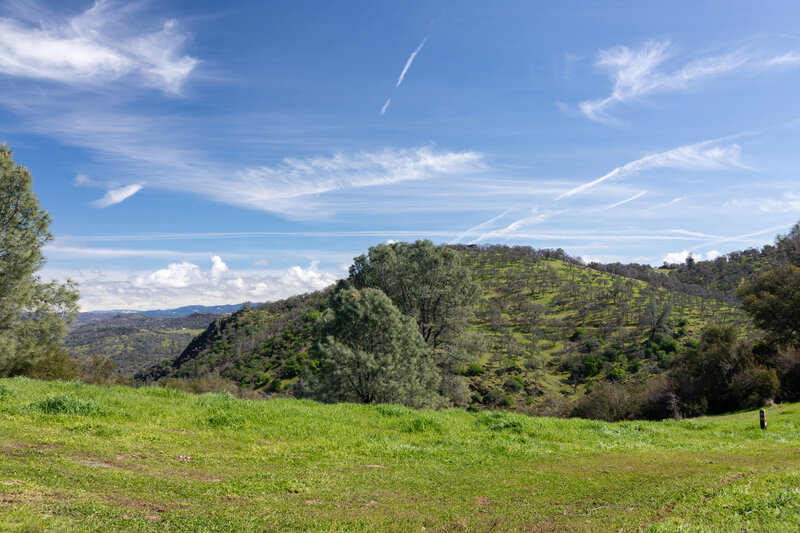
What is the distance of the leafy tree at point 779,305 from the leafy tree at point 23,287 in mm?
54734

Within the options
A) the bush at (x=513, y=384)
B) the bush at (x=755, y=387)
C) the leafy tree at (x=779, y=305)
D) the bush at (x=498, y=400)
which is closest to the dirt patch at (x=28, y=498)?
the bush at (x=755, y=387)

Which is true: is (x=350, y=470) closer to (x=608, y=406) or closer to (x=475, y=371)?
(x=608, y=406)

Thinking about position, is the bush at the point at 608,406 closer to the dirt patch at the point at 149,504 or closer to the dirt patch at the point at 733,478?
the dirt patch at the point at 733,478

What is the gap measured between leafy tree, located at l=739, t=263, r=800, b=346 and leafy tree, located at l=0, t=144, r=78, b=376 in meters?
54.7

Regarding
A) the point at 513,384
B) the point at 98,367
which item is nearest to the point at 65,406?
the point at 98,367

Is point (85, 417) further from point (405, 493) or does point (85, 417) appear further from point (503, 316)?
point (503, 316)

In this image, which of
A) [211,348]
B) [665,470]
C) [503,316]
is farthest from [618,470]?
[211,348]

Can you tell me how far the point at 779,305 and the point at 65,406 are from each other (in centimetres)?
4968

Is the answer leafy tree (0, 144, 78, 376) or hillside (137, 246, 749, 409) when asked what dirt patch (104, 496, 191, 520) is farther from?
hillside (137, 246, 749, 409)

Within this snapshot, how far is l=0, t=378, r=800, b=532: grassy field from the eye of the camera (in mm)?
5988

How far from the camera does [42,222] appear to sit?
81.4 feet

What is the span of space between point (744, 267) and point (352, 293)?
18028 centimetres

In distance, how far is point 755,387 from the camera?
30188 millimetres

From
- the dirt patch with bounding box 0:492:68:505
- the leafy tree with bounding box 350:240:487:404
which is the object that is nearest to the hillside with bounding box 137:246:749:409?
the leafy tree with bounding box 350:240:487:404
